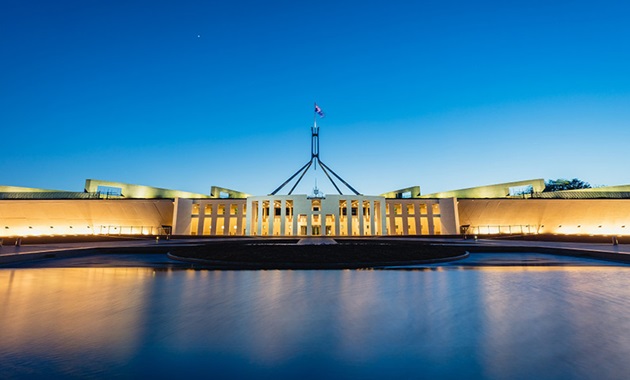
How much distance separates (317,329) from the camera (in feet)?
13.2

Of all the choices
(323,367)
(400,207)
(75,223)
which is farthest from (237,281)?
(75,223)

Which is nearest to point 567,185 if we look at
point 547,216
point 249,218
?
point 547,216

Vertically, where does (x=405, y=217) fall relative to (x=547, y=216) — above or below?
above

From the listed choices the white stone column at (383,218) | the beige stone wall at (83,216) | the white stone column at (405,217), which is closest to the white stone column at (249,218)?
the beige stone wall at (83,216)

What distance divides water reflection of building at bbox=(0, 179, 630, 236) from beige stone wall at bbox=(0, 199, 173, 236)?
117 mm

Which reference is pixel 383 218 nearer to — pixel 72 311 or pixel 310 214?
pixel 310 214

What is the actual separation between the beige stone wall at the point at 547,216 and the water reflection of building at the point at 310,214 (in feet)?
0.35

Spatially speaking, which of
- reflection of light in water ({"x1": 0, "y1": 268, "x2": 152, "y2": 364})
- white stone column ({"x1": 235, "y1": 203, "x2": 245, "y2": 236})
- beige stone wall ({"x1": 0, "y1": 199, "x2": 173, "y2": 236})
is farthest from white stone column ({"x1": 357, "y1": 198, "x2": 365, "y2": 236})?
reflection of light in water ({"x1": 0, "y1": 268, "x2": 152, "y2": 364})

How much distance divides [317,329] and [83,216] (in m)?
53.6

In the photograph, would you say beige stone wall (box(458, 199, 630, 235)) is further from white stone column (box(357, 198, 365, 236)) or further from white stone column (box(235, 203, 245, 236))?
white stone column (box(235, 203, 245, 236))

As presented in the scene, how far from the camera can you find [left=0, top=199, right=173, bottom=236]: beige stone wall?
42.3 metres

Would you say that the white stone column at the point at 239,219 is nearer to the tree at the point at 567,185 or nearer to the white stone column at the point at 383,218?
the white stone column at the point at 383,218

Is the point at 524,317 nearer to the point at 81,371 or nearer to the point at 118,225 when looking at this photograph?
the point at 81,371

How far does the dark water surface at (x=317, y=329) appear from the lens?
283 cm
